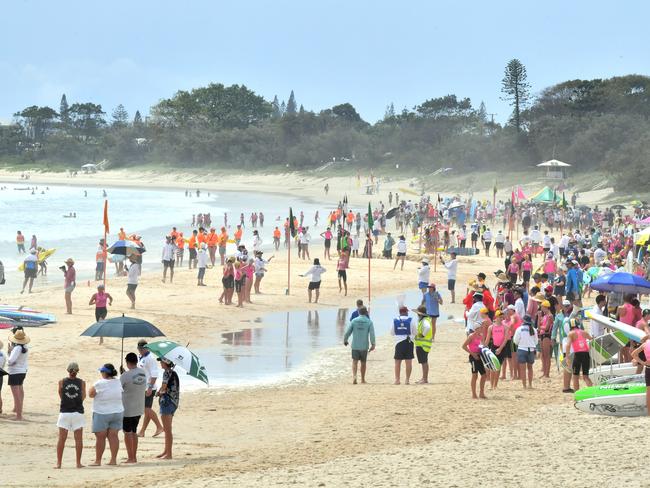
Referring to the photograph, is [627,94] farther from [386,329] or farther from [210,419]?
[210,419]

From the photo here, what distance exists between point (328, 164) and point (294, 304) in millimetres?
89464

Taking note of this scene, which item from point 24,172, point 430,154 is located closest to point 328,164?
point 430,154

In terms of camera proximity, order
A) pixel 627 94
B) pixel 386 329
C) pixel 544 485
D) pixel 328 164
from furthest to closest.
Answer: pixel 328 164, pixel 627 94, pixel 386 329, pixel 544 485

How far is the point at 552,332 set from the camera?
49.3 feet

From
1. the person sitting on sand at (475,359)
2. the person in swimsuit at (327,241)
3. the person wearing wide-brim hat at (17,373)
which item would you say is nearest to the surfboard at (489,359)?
the person sitting on sand at (475,359)

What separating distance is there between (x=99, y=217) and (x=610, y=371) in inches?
2171

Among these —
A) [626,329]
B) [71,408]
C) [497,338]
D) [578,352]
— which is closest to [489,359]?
[497,338]

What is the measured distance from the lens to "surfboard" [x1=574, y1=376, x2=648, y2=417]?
11297 millimetres

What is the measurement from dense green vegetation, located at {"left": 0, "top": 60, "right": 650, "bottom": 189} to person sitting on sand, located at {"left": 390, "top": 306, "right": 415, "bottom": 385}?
5149 centimetres

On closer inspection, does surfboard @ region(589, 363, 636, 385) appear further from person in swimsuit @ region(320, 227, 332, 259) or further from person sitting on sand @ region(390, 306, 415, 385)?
person in swimsuit @ region(320, 227, 332, 259)

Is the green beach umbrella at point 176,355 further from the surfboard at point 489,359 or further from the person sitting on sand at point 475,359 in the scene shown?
the surfboard at point 489,359

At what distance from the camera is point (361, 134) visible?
120m

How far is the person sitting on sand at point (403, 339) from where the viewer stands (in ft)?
49.2

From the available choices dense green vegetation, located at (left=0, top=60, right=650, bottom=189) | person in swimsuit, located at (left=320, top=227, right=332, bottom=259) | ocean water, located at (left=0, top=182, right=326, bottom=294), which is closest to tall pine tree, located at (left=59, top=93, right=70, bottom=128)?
dense green vegetation, located at (left=0, top=60, right=650, bottom=189)
